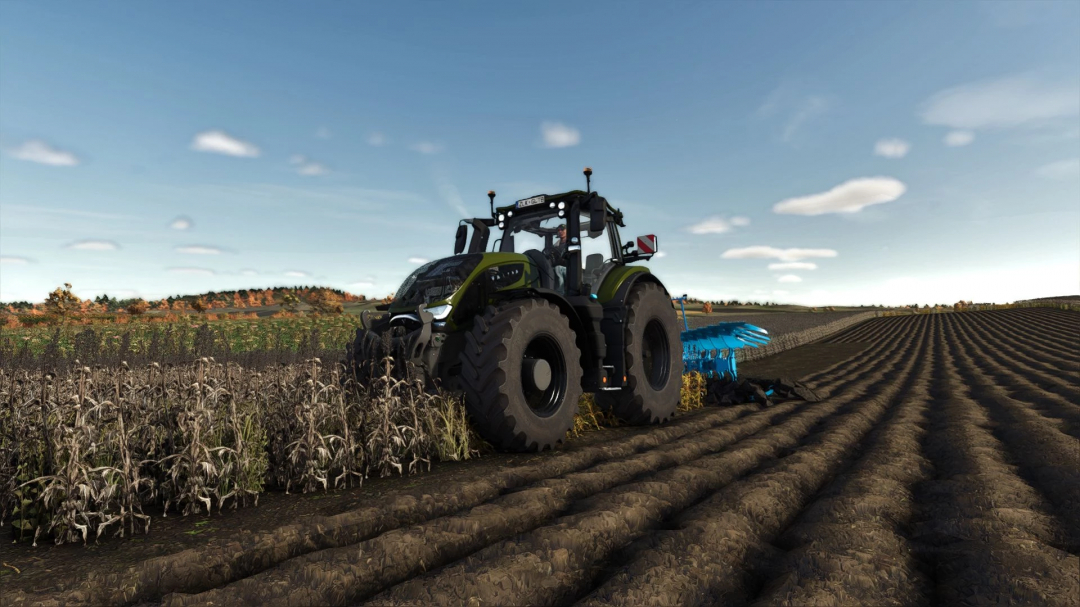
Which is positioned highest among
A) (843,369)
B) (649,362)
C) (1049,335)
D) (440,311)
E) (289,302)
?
(289,302)

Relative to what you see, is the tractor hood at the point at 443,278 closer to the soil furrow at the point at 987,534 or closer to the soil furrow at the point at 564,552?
the soil furrow at the point at 564,552

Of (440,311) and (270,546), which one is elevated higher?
(440,311)

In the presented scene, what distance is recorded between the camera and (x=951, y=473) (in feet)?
13.3

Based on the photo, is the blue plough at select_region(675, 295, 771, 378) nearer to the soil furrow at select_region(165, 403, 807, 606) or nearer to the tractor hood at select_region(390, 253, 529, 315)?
the tractor hood at select_region(390, 253, 529, 315)

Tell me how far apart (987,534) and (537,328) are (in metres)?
3.01

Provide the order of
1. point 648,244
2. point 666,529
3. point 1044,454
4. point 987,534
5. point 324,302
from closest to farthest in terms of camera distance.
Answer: point 987,534, point 666,529, point 1044,454, point 648,244, point 324,302

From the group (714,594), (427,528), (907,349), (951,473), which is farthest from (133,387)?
(907,349)

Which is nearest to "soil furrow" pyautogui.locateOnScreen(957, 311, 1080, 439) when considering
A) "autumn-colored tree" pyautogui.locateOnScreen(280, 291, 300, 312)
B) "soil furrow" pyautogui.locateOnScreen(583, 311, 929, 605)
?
"soil furrow" pyautogui.locateOnScreen(583, 311, 929, 605)

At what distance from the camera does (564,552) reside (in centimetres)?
254

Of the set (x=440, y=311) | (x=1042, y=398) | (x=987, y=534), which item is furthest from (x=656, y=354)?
(x=1042, y=398)

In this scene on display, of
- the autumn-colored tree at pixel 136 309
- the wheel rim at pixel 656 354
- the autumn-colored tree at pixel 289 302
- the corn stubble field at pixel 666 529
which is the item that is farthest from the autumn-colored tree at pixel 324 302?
the corn stubble field at pixel 666 529

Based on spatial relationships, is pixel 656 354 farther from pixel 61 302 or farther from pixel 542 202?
pixel 61 302

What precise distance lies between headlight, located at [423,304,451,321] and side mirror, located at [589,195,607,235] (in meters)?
1.96

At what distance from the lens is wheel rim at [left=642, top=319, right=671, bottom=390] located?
670cm
